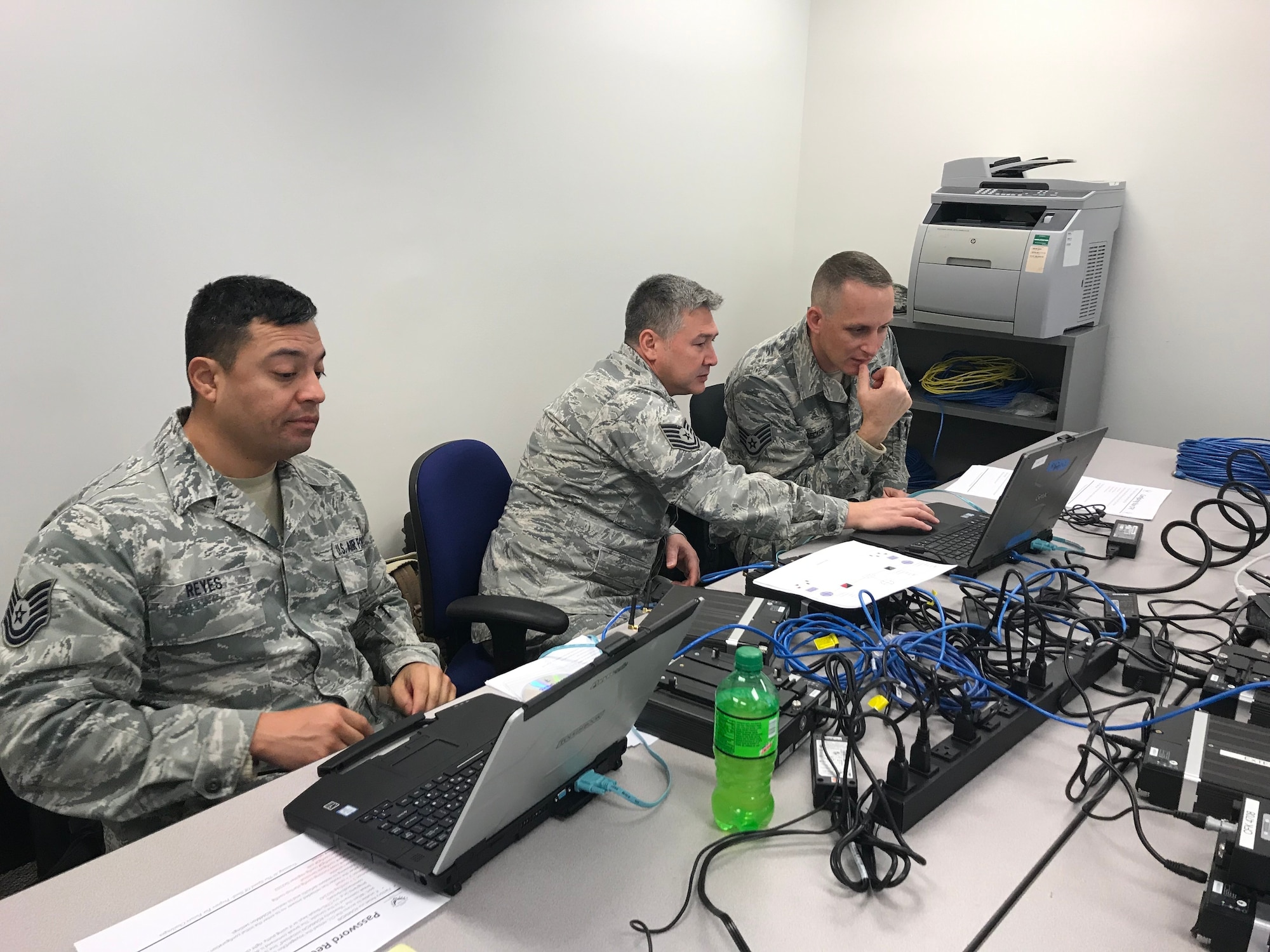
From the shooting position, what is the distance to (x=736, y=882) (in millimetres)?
968

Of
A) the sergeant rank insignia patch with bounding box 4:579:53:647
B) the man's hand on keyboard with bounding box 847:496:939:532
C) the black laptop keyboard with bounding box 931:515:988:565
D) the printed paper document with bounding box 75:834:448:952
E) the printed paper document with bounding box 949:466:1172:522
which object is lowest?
the printed paper document with bounding box 75:834:448:952

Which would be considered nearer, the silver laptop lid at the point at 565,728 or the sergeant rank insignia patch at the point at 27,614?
the silver laptop lid at the point at 565,728

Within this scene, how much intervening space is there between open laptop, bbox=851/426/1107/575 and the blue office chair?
2.44ft

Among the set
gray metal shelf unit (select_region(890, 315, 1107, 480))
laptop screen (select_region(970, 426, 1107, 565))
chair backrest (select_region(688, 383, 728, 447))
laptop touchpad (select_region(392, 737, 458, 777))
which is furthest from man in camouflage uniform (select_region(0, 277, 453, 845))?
gray metal shelf unit (select_region(890, 315, 1107, 480))

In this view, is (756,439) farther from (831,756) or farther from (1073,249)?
(831,756)

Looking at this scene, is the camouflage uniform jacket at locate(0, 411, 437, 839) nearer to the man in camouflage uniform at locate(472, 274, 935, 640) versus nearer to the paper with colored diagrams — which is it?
the man in camouflage uniform at locate(472, 274, 935, 640)

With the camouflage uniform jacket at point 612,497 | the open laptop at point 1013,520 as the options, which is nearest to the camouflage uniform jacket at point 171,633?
the camouflage uniform jacket at point 612,497

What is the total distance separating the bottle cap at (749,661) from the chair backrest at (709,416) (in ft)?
5.63

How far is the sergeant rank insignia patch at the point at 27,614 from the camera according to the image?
1.18 meters

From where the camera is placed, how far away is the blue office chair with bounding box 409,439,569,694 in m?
1.84

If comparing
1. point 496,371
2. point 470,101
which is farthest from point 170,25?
point 496,371

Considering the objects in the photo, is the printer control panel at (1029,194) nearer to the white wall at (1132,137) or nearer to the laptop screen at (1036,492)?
the white wall at (1132,137)

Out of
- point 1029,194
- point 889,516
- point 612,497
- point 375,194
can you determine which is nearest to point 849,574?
point 889,516

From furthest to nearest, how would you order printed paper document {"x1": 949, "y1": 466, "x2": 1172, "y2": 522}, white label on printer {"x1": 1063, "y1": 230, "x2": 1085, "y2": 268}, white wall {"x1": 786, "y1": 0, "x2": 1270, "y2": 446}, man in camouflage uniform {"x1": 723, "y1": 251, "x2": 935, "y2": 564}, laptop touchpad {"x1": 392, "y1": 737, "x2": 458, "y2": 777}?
white wall {"x1": 786, "y1": 0, "x2": 1270, "y2": 446} < white label on printer {"x1": 1063, "y1": 230, "x2": 1085, "y2": 268} < man in camouflage uniform {"x1": 723, "y1": 251, "x2": 935, "y2": 564} < printed paper document {"x1": 949, "y1": 466, "x2": 1172, "y2": 522} < laptop touchpad {"x1": 392, "y1": 737, "x2": 458, "y2": 777}
